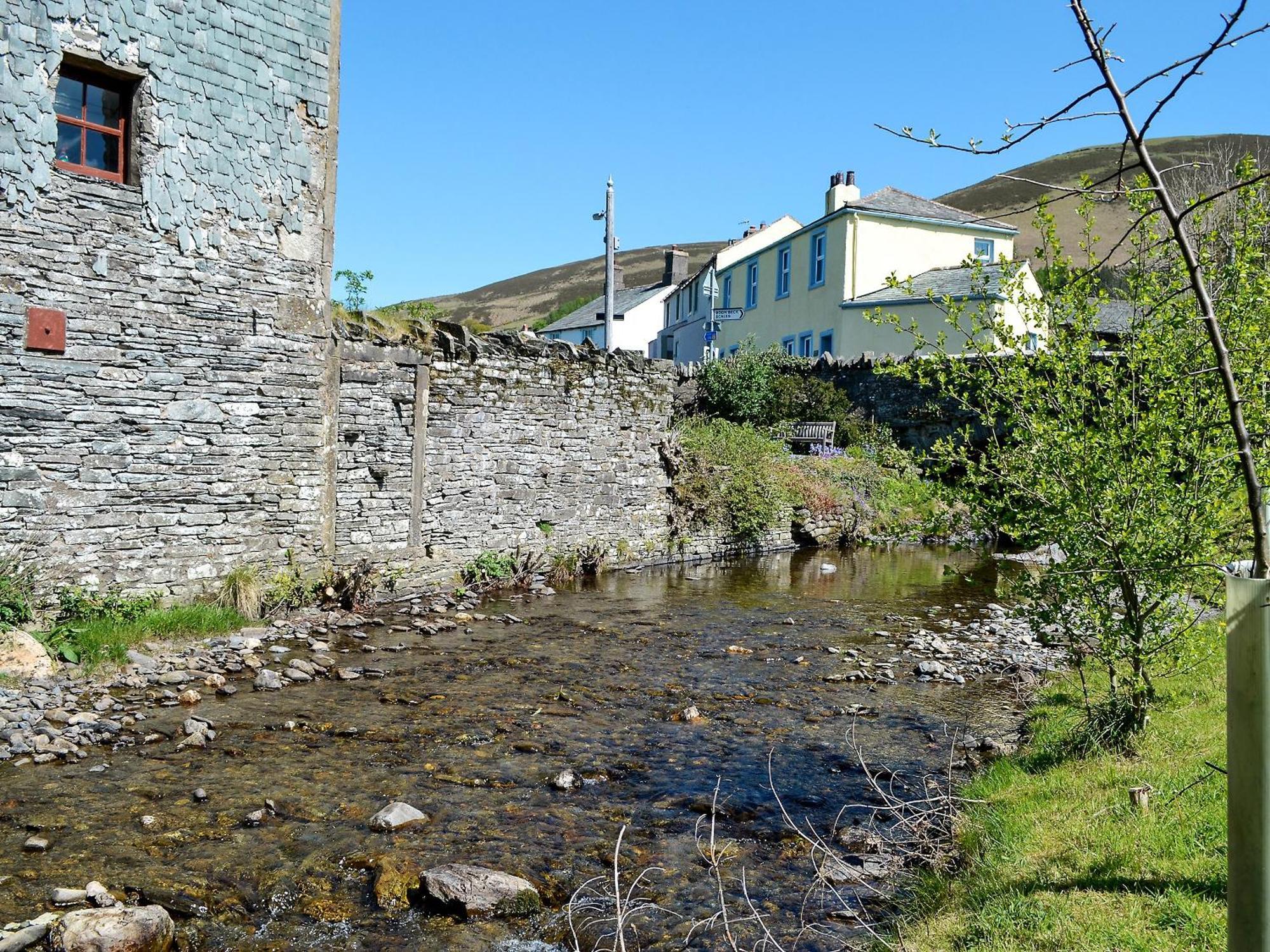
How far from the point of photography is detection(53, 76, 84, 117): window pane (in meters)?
10.0

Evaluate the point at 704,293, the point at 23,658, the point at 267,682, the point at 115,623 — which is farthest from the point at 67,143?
the point at 704,293

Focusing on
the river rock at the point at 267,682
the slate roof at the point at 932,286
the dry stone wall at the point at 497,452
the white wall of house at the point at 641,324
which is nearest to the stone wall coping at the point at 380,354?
the dry stone wall at the point at 497,452

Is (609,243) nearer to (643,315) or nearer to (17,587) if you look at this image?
(17,587)

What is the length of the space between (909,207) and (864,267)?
141 inches

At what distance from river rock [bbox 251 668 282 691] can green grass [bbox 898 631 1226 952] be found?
6799 mm

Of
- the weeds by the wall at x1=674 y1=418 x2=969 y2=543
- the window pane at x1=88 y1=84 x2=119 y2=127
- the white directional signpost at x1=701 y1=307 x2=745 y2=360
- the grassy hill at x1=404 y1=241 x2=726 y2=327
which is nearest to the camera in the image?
the window pane at x1=88 y1=84 x2=119 y2=127

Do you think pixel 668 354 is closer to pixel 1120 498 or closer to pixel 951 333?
pixel 951 333

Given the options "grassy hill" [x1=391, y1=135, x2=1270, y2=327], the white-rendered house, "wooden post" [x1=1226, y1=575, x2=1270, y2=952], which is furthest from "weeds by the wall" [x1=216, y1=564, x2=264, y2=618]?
"grassy hill" [x1=391, y1=135, x2=1270, y2=327]

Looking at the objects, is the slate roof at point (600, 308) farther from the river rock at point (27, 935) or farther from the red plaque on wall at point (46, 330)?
the river rock at point (27, 935)

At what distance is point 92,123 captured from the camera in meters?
10.3

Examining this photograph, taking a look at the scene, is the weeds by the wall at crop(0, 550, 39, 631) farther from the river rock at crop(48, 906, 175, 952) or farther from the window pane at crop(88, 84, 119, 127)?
the river rock at crop(48, 906, 175, 952)

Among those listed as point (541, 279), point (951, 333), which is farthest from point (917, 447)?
point (541, 279)

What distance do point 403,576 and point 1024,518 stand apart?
1013cm

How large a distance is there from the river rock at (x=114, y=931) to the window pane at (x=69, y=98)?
352 inches
